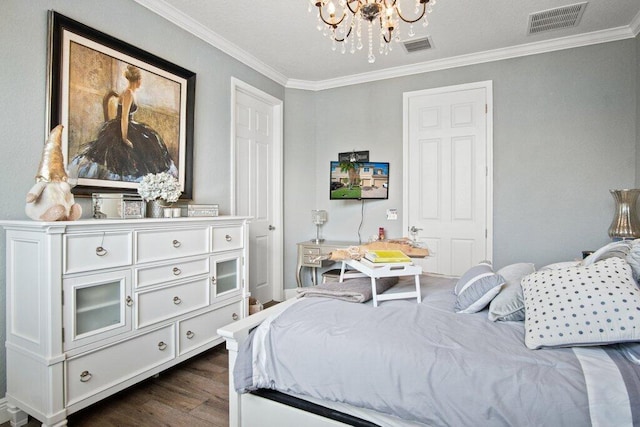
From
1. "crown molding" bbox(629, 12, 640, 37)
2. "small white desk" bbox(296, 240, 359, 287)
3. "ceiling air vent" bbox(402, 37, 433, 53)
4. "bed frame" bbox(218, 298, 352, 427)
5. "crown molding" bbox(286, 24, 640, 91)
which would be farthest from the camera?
"small white desk" bbox(296, 240, 359, 287)

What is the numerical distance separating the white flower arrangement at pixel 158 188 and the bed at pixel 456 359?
127 centimetres

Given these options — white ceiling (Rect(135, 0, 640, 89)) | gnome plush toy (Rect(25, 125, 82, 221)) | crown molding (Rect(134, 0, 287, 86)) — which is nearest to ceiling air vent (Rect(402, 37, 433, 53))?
white ceiling (Rect(135, 0, 640, 89))

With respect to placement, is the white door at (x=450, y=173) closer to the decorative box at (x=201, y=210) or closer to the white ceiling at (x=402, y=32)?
the white ceiling at (x=402, y=32)

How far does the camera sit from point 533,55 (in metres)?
3.41

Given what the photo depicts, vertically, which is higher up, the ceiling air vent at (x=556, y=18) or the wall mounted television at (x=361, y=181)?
the ceiling air vent at (x=556, y=18)

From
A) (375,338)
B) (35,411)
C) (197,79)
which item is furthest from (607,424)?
(197,79)

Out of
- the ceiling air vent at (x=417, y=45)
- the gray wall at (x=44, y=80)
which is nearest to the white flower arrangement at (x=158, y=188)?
the gray wall at (x=44, y=80)

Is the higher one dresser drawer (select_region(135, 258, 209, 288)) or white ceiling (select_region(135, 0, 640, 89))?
white ceiling (select_region(135, 0, 640, 89))

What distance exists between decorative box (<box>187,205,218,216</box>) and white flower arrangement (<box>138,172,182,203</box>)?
20cm

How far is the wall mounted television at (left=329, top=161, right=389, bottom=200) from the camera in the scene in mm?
4012

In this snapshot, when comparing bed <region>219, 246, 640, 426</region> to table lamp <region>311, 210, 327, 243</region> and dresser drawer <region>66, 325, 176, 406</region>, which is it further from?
table lamp <region>311, 210, 327, 243</region>

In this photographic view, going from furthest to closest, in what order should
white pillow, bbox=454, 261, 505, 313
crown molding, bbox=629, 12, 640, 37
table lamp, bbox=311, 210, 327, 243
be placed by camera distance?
table lamp, bbox=311, 210, 327, 243, crown molding, bbox=629, 12, 640, 37, white pillow, bbox=454, 261, 505, 313

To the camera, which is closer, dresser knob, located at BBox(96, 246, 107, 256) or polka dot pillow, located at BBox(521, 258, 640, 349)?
polka dot pillow, located at BBox(521, 258, 640, 349)

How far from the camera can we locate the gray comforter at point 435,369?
1011 mm
